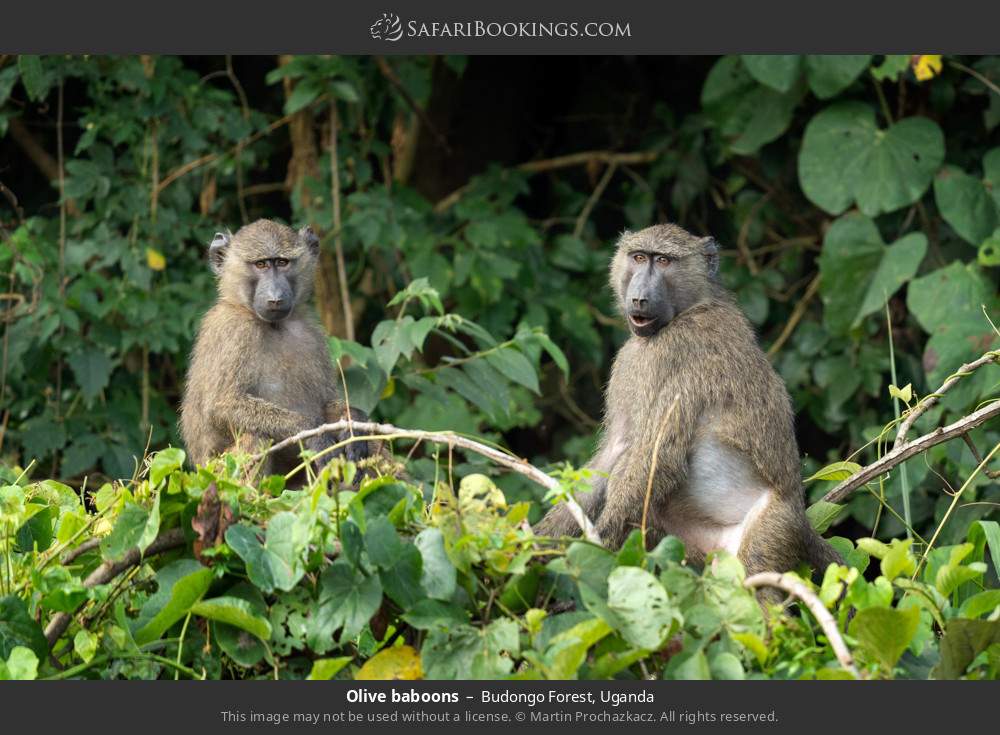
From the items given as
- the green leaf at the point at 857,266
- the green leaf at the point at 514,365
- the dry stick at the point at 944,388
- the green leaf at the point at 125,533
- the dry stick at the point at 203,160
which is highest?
the dry stick at the point at 203,160

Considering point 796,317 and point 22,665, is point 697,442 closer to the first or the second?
point 22,665

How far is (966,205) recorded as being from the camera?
21.6 feet

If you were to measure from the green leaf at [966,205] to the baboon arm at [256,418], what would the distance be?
11.6ft

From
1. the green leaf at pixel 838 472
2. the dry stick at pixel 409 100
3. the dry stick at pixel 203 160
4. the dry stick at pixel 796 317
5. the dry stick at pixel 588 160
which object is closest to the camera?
the green leaf at pixel 838 472

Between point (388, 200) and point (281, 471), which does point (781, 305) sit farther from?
point (281, 471)

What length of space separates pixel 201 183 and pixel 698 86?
3.27 meters

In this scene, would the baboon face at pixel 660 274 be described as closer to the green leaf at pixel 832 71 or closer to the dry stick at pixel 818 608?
the dry stick at pixel 818 608

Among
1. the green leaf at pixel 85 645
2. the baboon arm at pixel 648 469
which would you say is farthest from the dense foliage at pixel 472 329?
the baboon arm at pixel 648 469

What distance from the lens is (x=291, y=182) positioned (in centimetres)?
772

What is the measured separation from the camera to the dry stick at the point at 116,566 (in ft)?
8.44

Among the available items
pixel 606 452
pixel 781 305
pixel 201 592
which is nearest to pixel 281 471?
pixel 606 452

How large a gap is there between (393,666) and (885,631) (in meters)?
0.93

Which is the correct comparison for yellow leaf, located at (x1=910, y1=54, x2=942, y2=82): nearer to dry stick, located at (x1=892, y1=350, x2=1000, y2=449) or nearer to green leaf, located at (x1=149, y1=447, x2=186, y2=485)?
dry stick, located at (x1=892, y1=350, x2=1000, y2=449)

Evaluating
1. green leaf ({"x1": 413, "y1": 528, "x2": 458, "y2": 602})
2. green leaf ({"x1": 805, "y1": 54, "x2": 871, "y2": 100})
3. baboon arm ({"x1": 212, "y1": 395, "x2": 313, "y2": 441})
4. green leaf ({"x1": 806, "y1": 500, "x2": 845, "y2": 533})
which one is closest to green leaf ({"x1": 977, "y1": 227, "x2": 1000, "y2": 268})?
green leaf ({"x1": 805, "y1": 54, "x2": 871, "y2": 100})
